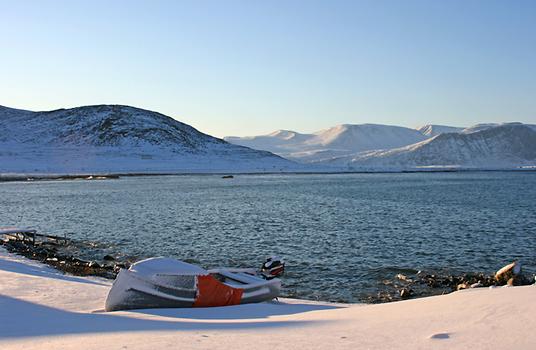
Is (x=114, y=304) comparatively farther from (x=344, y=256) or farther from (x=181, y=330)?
(x=344, y=256)

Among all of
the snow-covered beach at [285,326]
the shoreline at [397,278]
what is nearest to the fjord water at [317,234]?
the shoreline at [397,278]

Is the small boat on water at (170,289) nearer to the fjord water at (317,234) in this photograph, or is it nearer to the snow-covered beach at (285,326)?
the snow-covered beach at (285,326)

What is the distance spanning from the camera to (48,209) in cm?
5606

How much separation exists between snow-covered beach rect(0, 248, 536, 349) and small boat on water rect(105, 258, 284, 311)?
60 centimetres

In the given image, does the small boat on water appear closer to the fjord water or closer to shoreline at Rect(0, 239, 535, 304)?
the fjord water

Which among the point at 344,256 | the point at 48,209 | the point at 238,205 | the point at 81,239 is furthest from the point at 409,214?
the point at 48,209

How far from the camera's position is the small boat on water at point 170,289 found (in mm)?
14672

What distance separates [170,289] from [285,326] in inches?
224

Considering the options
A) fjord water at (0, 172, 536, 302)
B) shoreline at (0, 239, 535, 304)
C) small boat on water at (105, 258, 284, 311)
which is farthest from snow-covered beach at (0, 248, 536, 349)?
fjord water at (0, 172, 536, 302)

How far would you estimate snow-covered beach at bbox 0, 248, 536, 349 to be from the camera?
8.50m

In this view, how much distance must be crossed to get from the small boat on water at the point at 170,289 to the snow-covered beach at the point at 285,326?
601 mm

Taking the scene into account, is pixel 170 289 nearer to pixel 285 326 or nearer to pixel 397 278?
pixel 285 326

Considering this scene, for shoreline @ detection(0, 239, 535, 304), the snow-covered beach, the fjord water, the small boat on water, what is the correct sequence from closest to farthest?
the snow-covered beach, the small boat on water, shoreline @ detection(0, 239, 535, 304), the fjord water

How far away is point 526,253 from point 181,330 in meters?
24.5
